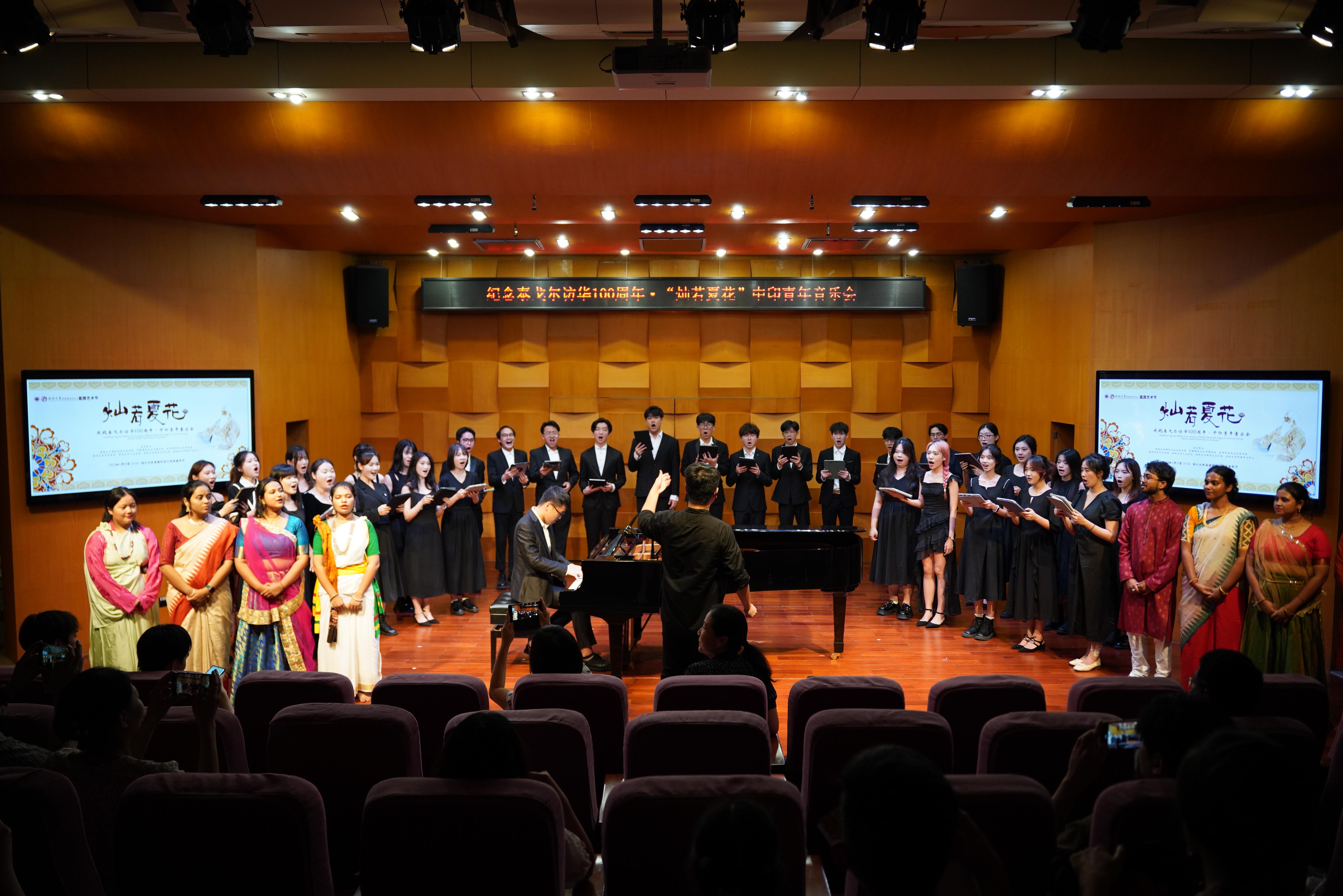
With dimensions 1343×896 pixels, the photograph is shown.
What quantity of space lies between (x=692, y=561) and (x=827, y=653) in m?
2.43

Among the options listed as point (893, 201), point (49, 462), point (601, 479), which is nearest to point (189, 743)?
point (49, 462)

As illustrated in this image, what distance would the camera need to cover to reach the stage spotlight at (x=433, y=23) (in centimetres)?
382

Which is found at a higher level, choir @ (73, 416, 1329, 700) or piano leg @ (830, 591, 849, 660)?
choir @ (73, 416, 1329, 700)

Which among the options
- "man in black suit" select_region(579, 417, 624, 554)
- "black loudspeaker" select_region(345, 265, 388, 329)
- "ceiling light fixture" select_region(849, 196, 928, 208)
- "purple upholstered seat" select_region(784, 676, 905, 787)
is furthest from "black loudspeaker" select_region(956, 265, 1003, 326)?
"purple upholstered seat" select_region(784, 676, 905, 787)

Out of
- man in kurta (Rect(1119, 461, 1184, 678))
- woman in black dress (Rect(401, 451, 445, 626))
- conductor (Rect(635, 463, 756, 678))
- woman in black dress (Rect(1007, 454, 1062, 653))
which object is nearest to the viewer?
conductor (Rect(635, 463, 756, 678))

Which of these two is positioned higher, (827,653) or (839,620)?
(839,620)

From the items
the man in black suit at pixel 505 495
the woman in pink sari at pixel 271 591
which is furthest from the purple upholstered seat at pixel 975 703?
the man in black suit at pixel 505 495

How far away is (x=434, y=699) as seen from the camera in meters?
3.18

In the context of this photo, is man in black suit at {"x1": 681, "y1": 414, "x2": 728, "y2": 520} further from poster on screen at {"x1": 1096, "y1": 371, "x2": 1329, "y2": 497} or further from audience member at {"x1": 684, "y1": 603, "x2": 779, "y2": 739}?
audience member at {"x1": 684, "y1": 603, "x2": 779, "y2": 739}

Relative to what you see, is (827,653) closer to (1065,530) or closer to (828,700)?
→ (1065,530)

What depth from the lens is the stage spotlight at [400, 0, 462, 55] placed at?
3.82 m

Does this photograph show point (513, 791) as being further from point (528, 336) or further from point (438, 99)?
point (528, 336)

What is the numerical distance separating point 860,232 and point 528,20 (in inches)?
151

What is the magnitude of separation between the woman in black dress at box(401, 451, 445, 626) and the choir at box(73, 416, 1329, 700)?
0.02m
